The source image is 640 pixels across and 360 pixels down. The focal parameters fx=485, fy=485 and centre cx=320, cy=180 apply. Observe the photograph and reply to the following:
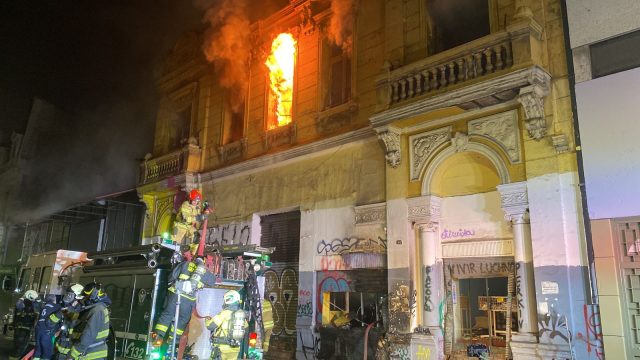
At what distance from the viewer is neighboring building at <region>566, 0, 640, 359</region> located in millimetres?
7539

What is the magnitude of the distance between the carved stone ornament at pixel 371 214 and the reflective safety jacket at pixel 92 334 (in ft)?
20.5

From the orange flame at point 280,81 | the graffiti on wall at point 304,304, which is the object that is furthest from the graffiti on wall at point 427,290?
the orange flame at point 280,81

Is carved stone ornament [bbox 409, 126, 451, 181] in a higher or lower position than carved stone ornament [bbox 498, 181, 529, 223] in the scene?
higher

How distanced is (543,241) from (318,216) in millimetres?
5692

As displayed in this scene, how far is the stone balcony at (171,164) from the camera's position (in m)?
16.3

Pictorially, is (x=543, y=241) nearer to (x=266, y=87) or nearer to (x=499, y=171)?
(x=499, y=171)

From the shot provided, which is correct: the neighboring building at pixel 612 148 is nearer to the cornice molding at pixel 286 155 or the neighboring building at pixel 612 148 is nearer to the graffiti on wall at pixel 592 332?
the graffiti on wall at pixel 592 332

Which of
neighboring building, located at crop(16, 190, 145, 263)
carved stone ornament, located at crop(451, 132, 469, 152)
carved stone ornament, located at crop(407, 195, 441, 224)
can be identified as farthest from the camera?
neighboring building, located at crop(16, 190, 145, 263)

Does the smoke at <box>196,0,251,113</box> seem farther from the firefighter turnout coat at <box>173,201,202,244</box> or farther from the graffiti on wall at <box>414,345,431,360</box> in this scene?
the graffiti on wall at <box>414,345,431,360</box>

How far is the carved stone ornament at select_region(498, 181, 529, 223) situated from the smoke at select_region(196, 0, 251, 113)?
30.3 ft

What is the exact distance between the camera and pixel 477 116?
9.89 m

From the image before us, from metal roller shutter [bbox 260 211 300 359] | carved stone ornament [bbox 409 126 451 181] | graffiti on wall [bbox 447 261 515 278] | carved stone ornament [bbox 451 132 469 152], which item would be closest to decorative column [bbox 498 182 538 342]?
graffiti on wall [bbox 447 261 515 278]

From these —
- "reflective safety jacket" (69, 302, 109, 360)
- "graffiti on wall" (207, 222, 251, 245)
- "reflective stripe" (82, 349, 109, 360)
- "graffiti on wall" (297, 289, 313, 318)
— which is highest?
"graffiti on wall" (207, 222, 251, 245)

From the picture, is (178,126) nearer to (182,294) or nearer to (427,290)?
(427,290)
